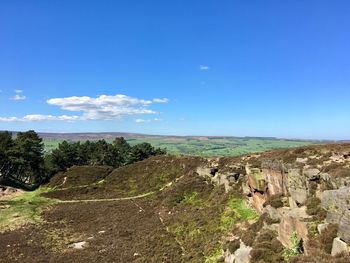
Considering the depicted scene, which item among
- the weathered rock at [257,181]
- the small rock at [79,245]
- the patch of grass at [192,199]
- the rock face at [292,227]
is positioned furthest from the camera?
the patch of grass at [192,199]

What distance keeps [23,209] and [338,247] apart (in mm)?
53130

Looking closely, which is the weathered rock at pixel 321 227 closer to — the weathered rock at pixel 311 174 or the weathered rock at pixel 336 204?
the weathered rock at pixel 336 204

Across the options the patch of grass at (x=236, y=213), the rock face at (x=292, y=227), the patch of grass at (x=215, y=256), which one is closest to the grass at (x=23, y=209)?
the patch of grass at (x=236, y=213)

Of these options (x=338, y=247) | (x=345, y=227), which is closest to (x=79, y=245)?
(x=338, y=247)

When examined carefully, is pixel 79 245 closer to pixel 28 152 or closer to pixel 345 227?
pixel 345 227

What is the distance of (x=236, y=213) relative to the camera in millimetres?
38031

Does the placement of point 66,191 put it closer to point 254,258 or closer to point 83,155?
point 83,155

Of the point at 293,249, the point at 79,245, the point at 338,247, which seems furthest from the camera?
the point at 79,245

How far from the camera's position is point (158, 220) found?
47594 mm

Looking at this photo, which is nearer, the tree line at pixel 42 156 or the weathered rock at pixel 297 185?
the weathered rock at pixel 297 185

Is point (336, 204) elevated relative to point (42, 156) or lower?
elevated

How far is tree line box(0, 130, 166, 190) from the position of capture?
87125mm

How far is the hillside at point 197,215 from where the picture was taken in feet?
69.5

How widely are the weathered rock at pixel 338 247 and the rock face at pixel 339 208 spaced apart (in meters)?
0.25
